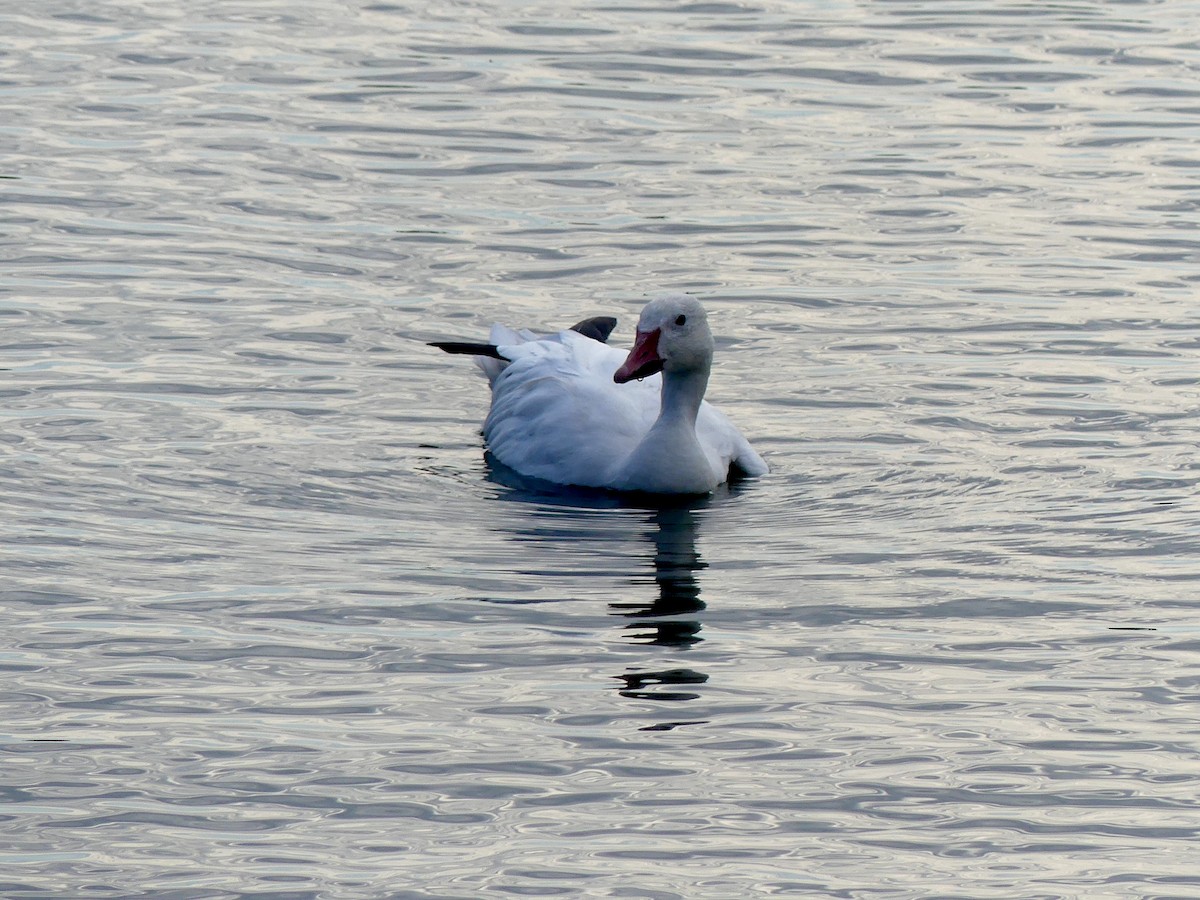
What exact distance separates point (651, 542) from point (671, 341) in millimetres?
1301

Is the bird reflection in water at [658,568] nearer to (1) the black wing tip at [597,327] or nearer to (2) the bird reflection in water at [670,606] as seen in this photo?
(2) the bird reflection in water at [670,606]

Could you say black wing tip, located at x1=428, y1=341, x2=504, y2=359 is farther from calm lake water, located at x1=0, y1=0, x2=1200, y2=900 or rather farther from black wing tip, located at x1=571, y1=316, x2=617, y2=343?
black wing tip, located at x1=571, y1=316, x2=617, y2=343

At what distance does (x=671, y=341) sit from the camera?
1262cm

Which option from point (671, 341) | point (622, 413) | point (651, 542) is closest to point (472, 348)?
point (622, 413)

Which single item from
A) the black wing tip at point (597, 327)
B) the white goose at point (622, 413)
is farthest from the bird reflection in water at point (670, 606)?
the black wing tip at point (597, 327)

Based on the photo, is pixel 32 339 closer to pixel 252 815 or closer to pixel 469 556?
pixel 469 556

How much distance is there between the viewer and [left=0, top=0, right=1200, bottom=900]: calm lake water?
841cm

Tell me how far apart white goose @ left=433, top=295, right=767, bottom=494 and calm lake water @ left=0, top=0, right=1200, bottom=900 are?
0.25 m

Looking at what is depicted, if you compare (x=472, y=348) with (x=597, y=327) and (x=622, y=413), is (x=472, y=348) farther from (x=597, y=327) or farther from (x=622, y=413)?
(x=622, y=413)

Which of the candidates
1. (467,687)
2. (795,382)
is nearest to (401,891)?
(467,687)

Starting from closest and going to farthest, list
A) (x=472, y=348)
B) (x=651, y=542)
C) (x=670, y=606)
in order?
(x=670, y=606) < (x=651, y=542) < (x=472, y=348)

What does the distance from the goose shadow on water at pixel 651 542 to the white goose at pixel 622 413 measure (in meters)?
0.09

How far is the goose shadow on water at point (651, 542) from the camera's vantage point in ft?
32.1

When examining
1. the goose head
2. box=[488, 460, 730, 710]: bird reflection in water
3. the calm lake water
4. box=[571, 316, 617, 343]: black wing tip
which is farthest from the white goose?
box=[571, 316, 617, 343]: black wing tip
